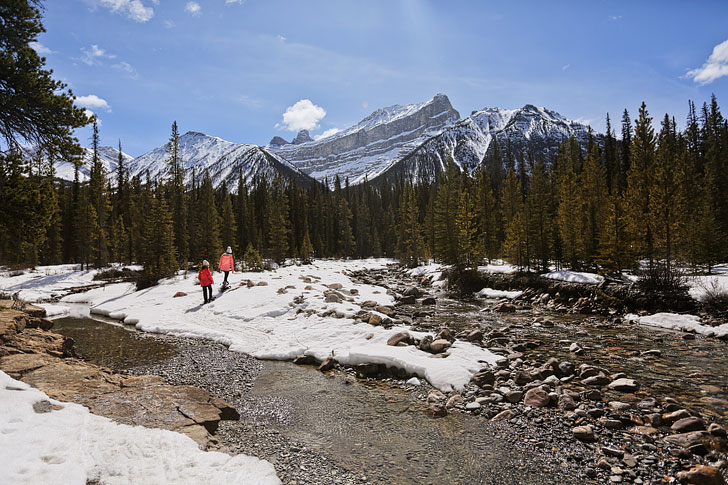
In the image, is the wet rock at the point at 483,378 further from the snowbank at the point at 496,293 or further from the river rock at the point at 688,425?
the snowbank at the point at 496,293

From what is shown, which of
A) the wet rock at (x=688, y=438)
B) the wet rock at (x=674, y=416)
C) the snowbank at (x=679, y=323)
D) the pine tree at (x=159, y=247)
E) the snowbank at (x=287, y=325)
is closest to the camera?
the wet rock at (x=688, y=438)

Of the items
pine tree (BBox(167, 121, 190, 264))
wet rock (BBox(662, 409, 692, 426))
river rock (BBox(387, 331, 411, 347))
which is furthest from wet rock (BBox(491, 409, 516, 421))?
pine tree (BBox(167, 121, 190, 264))

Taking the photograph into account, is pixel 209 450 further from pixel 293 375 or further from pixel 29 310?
pixel 29 310

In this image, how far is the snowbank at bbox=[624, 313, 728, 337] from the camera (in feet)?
43.5

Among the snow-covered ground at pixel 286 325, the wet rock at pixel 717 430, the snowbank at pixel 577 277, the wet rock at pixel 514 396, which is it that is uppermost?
the snowbank at pixel 577 277

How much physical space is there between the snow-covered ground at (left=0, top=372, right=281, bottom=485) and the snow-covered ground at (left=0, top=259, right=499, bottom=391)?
5488 mm

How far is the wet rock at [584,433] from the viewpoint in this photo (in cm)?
594

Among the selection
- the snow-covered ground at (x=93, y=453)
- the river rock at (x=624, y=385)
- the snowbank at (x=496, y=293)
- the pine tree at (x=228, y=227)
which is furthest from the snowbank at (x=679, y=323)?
the pine tree at (x=228, y=227)

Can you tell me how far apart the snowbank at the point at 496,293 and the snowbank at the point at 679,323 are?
8.80m

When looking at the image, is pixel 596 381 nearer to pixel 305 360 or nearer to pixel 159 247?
pixel 305 360

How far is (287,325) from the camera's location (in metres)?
14.5

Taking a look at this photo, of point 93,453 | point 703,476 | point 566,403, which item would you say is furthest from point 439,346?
point 93,453

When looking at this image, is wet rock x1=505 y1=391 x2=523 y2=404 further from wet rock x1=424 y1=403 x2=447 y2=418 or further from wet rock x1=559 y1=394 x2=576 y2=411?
wet rock x1=424 y1=403 x2=447 y2=418

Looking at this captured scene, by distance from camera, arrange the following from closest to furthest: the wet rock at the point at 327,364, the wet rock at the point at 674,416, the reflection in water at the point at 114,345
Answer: the wet rock at the point at 674,416
the wet rock at the point at 327,364
the reflection in water at the point at 114,345
